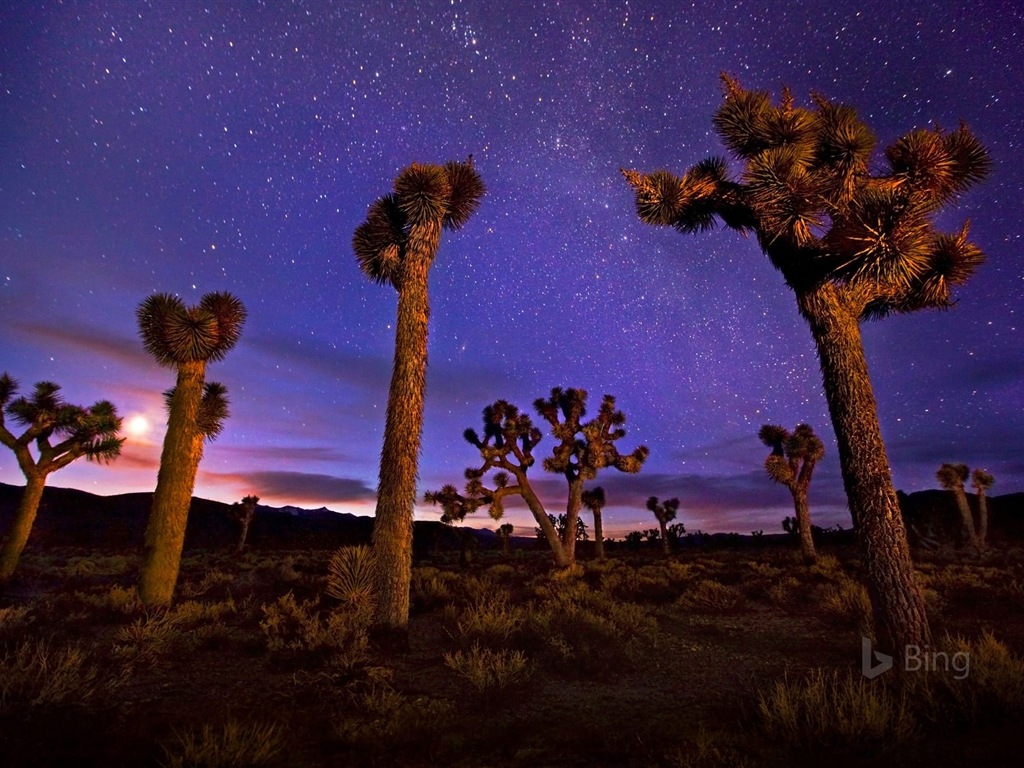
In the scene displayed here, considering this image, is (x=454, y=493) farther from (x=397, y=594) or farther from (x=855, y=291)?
(x=855, y=291)

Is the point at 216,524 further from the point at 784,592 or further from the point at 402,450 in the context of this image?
the point at 784,592

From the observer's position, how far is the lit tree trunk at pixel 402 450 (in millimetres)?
8602

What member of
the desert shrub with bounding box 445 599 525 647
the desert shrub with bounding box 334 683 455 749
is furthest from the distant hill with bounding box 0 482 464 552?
the desert shrub with bounding box 334 683 455 749

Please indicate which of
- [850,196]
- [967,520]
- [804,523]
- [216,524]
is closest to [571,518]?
[804,523]

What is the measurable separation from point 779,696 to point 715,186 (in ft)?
23.8

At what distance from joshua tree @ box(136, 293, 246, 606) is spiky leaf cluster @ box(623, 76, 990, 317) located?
441 inches

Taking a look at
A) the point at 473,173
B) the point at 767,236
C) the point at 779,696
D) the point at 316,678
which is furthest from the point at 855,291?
the point at 316,678

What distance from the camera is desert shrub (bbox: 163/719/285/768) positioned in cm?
361

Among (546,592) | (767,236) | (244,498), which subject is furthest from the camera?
(244,498)

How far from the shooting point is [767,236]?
8.04m

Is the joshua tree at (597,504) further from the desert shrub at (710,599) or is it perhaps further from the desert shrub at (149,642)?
the desert shrub at (149,642)

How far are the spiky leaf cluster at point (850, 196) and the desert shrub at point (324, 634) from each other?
826cm

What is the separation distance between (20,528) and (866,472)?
21.5 m

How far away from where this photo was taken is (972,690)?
4770 mm
